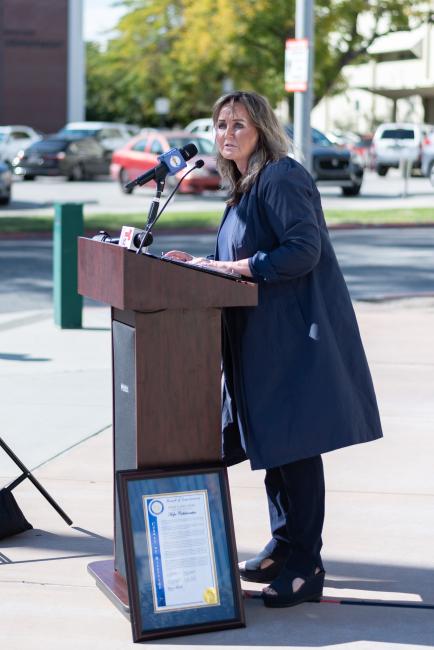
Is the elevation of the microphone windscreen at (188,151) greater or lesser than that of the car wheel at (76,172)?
greater

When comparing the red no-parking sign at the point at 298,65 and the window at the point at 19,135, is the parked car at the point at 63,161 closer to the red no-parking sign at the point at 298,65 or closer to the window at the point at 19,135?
the window at the point at 19,135

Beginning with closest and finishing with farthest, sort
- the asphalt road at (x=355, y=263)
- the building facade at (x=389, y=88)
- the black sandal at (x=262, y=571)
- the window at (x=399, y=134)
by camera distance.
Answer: the black sandal at (x=262, y=571), the asphalt road at (x=355, y=263), the window at (x=399, y=134), the building facade at (x=389, y=88)

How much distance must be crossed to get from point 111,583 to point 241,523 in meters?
1.10

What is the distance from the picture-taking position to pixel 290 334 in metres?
4.34

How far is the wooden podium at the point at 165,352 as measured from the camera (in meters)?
4.10

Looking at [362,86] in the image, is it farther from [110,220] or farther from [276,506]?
[276,506]

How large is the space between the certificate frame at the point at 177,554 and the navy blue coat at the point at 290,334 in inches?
9.9

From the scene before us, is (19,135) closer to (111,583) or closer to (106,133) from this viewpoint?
(106,133)

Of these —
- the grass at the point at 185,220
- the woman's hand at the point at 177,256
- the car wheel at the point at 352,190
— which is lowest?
the grass at the point at 185,220

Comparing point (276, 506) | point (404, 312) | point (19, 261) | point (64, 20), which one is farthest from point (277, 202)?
point (64, 20)

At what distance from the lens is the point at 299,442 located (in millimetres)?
4289

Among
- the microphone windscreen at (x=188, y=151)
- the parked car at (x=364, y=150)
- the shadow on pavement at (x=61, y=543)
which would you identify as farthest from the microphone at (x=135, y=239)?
the parked car at (x=364, y=150)

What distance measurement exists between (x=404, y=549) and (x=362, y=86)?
2616 inches

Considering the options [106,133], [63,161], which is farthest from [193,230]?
[106,133]
